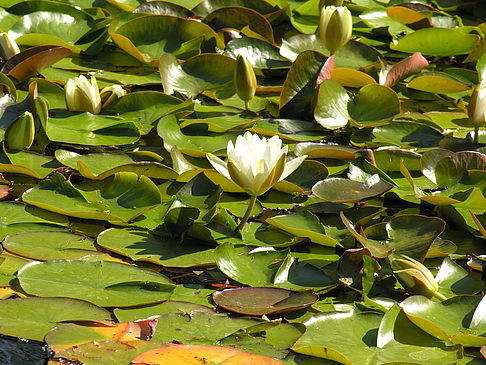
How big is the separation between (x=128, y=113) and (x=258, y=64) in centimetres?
91

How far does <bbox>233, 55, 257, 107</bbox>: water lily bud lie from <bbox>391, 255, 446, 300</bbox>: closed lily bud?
1.29m

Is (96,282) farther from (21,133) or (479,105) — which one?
(479,105)

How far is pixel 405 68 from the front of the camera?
10.6 ft

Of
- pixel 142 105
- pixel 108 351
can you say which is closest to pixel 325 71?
pixel 142 105

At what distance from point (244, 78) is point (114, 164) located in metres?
0.76

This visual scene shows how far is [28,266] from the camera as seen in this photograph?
73.7 inches

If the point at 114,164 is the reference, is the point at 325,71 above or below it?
above

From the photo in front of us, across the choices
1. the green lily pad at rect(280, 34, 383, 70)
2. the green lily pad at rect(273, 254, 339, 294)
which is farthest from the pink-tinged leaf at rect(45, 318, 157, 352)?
the green lily pad at rect(280, 34, 383, 70)

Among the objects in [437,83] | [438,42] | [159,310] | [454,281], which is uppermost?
[438,42]

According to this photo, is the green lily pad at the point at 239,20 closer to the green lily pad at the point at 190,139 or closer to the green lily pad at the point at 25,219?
the green lily pad at the point at 190,139

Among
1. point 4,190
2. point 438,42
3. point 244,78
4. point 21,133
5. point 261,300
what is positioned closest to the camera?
point 261,300

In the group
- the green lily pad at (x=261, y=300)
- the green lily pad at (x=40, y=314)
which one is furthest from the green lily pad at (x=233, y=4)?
the green lily pad at (x=40, y=314)

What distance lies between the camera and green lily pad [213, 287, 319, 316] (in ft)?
5.81

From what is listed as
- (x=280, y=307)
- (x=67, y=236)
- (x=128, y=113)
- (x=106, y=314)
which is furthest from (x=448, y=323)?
(x=128, y=113)
